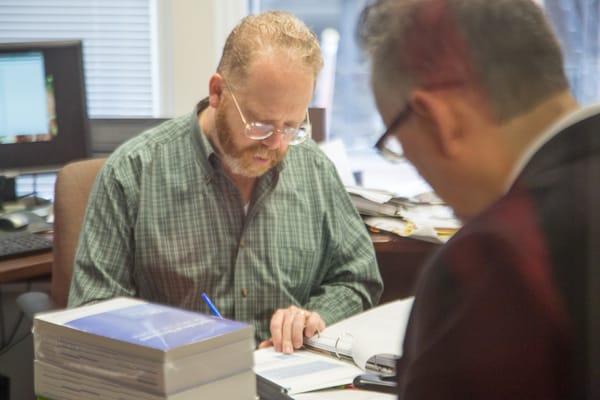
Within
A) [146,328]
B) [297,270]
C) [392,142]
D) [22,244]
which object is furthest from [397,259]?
[392,142]

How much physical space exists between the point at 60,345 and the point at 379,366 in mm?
524

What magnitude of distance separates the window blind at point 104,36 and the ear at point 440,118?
2.68 m

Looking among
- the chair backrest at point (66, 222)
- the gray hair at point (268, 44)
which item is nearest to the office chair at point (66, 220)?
the chair backrest at point (66, 222)

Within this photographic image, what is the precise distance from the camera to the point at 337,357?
1.65m

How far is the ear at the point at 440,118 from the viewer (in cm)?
82

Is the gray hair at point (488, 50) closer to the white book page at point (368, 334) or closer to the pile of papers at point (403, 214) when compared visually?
the white book page at point (368, 334)

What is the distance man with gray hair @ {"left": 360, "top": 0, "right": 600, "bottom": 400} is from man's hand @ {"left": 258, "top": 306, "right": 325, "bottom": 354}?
83 centimetres

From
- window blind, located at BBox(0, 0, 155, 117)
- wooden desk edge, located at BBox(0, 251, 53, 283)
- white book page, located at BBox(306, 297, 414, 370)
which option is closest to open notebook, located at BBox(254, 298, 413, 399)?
white book page, located at BBox(306, 297, 414, 370)

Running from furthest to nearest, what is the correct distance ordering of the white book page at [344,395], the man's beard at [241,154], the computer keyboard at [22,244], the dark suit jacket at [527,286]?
the computer keyboard at [22,244] → the man's beard at [241,154] → the white book page at [344,395] → the dark suit jacket at [527,286]

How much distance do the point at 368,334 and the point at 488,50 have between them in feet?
3.02

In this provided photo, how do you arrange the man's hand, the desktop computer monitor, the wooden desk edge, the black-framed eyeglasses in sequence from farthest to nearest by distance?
1. the desktop computer monitor
2. the wooden desk edge
3. the man's hand
4. the black-framed eyeglasses

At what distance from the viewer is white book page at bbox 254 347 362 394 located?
1488 mm

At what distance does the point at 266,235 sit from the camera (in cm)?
193

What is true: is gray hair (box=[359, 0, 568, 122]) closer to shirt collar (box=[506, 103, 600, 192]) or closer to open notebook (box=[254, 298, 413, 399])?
shirt collar (box=[506, 103, 600, 192])
